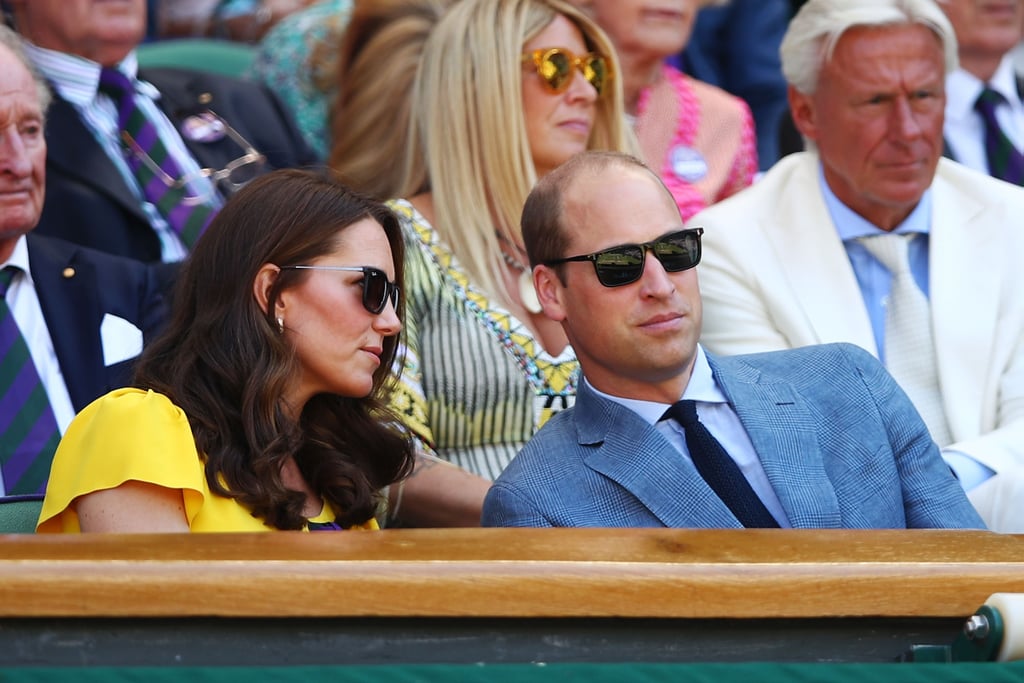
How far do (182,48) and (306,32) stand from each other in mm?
664

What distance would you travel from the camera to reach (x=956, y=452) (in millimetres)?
2805

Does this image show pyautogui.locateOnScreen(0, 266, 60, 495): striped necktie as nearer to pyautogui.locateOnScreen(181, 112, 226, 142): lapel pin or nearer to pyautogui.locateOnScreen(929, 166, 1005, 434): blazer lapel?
pyautogui.locateOnScreen(181, 112, 226, 142): lapel pin

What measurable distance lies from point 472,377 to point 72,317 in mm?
768

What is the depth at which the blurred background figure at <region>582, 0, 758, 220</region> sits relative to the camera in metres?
4.07

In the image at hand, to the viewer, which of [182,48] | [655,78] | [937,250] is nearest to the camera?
[937,250]

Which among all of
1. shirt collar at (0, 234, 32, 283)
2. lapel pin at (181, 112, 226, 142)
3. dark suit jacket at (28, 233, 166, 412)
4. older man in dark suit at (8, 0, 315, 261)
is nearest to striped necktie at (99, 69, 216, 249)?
older man in dark suit at (8, 0, 315, 261)

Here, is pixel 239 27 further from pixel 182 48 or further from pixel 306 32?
pixel 306 32

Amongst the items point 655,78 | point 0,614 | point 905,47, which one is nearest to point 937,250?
point 905,47

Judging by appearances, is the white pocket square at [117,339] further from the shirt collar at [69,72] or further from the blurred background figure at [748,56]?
the blurred background figure at [748,56]

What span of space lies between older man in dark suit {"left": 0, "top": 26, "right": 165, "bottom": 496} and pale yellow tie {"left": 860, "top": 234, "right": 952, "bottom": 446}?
1496 millimetres

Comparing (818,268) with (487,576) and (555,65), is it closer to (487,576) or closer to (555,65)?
(555,65)

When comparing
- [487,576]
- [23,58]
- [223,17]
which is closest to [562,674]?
[487,576]

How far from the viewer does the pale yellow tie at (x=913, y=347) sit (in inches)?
121

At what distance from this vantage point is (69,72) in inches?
141
